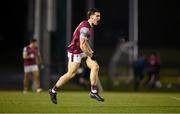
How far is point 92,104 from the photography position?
19.5 m

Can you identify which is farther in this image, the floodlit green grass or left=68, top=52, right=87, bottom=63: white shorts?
left=68, top=52, right=87, bottom=63: white shorts

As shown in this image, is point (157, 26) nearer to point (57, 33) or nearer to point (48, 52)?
point (57, 33)

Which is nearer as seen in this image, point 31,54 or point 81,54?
point 81,54

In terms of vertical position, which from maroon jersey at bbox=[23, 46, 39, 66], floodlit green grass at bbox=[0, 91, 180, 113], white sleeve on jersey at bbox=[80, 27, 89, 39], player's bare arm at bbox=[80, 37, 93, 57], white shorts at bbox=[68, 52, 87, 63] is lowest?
floodlit green grass at bbox=[0, 91, 180, 113]

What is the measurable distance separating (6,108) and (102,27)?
29.0m

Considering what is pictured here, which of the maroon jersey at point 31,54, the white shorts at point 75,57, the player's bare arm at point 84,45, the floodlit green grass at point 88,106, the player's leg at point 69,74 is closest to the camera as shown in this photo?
the floodlit green grass at point 88,106

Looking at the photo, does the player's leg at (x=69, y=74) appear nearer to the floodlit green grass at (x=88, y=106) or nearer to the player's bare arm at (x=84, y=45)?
the floodlit green grass at (x=88, y=106)

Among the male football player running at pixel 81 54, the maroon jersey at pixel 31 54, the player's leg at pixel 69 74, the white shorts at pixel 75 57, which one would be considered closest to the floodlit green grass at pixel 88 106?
the player's leg at pixel 69 74

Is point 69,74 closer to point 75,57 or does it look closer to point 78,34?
point 75,57

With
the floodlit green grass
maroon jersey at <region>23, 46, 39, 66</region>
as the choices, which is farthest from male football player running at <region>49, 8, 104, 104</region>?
maroon jersey at <region>23, 46, 39, 66</region>

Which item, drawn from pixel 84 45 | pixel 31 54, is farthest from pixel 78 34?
pixel 31 54

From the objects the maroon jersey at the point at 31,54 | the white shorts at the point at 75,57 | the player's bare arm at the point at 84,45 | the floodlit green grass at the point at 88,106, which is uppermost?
the player's bare arm at the point at 84,45

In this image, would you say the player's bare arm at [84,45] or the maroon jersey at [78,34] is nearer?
the player's bare arm at [84,45]

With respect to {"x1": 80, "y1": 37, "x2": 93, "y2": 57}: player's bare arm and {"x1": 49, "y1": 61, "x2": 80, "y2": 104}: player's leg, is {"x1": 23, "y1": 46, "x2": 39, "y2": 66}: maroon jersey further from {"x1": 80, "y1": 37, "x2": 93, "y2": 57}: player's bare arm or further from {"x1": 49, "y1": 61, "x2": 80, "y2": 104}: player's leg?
{"x1": 80, "y1": 37, "x2": 93, "y2": 57}: player's bare arm
